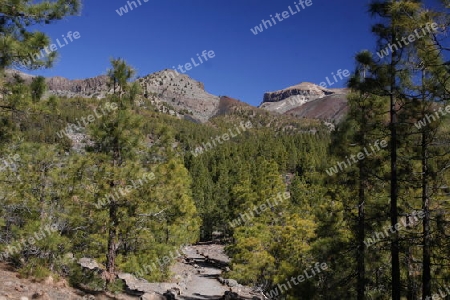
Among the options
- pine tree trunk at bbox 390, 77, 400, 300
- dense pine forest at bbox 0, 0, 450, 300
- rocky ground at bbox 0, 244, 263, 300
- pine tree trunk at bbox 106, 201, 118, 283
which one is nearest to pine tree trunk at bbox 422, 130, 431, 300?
dense pine forest at bbox 0, 0, 450, 300

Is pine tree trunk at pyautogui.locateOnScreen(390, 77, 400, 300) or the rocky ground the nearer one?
pine tree trunk at pyautogui.locateOnScreen(390, 77, 400, 300)

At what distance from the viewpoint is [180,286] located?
2464cm

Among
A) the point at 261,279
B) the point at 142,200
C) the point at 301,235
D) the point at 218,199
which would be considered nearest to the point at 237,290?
the point at 261,279

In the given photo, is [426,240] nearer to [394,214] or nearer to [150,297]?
[394,214]

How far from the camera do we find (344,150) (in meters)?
14.1

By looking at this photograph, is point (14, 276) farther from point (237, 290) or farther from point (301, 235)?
point (237, 290)

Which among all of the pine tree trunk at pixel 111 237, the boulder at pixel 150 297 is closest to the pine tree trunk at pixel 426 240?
the pine tree trunk at pixel 111 237

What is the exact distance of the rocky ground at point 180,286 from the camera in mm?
10375

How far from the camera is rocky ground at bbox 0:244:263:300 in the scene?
34.0 feet

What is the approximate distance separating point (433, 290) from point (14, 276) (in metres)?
13.8

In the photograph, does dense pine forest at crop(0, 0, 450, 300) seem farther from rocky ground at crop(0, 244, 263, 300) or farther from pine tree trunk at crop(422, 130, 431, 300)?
rocky ground at crop(0, 244, 263, 300)

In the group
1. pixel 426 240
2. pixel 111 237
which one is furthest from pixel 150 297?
pixel 426 240

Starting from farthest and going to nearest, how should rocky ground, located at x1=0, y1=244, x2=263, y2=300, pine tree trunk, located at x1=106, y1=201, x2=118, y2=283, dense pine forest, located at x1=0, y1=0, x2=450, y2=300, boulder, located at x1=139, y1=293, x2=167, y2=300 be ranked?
boulder, located at x1=139, y1=293, x2=167, y2=300 < pine tree trunk, located at x1=106, y1=201, x2=118, y2=283 < rocky ground, located at x1=0, y1=244, x2=263, y2=300 < dense pine forest, located at x1=0, y1=0, x2=450, y2=300

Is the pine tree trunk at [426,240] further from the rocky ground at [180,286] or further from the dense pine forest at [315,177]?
the rocky ground at [180,286]
